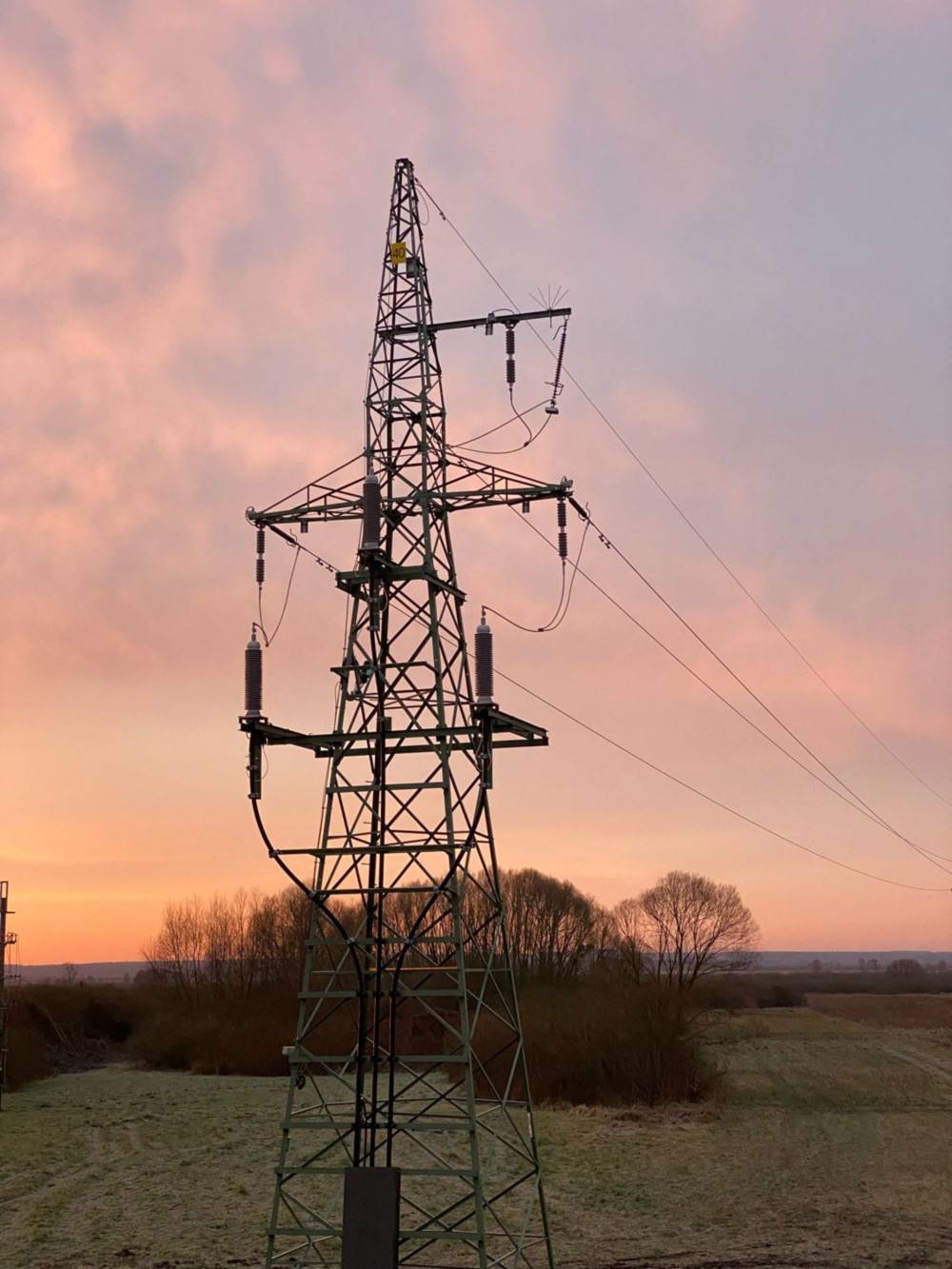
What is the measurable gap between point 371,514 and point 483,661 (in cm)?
238

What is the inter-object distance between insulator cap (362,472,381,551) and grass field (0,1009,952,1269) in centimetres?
1280

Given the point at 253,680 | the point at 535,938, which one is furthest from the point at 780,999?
the point at 253,680

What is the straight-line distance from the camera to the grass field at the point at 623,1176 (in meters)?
23.5

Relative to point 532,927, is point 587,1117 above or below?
below

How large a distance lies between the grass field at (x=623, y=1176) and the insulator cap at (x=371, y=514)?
1280cm

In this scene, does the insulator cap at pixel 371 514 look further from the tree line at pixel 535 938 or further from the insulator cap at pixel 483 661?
the tree line at pixel 535 938

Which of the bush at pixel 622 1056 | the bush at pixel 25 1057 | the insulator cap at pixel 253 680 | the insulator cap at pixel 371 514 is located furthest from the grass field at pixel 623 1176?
the insulator cap at pixel 371 514

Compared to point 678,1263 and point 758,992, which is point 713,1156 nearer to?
point 678,1263

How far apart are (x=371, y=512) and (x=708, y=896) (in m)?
97.6

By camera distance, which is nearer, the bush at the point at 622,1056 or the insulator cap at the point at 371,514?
the insulator cap at the point at 371,514

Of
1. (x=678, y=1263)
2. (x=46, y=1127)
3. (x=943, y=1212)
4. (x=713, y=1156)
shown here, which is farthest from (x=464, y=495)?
(x=46, y=1127)

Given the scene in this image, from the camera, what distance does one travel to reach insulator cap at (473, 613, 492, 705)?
53.3ft

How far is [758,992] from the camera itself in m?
139

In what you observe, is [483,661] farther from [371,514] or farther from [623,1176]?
[623,1176]
